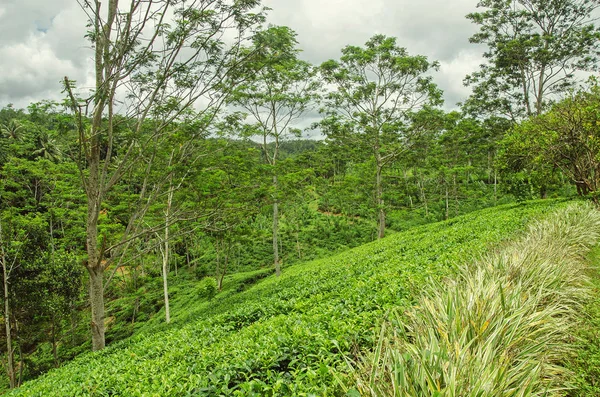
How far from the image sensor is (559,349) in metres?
2.96

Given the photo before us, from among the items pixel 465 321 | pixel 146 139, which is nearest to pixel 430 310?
pixel 465 321

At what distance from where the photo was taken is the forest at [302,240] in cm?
283

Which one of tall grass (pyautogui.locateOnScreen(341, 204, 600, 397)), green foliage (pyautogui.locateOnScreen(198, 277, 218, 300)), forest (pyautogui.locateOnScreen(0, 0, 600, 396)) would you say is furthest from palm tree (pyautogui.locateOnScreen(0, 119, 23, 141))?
tall grass (pyautogui.locateOnScreen(341, 204, 600, 397))

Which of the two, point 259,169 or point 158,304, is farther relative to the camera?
point 158,304

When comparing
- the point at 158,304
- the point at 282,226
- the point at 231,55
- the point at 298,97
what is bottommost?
the point at 158,304

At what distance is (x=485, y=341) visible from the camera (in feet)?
8.87

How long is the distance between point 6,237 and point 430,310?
17.5 m

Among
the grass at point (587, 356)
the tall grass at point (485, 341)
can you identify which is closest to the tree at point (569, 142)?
the tall grass at point (485, 341)

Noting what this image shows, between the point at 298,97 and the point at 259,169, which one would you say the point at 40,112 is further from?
→ the point at 298,97

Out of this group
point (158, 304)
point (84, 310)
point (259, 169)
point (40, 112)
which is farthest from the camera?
point (158, 304)

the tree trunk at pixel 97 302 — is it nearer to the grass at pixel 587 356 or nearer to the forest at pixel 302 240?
the forest at pixel 302 240

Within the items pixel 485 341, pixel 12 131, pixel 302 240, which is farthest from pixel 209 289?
pixel 12 131

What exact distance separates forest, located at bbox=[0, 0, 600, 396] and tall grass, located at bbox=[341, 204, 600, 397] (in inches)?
1.1

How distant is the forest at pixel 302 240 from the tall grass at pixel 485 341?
3 centimetres
